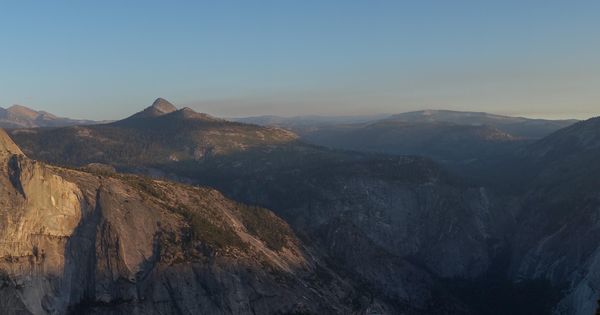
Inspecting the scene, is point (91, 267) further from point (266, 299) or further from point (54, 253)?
point (266, 299)

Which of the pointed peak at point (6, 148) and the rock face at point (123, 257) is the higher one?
the pointed peak at point (6, 148)

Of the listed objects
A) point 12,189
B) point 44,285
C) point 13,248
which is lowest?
point 44,285

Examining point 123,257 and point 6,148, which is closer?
point 123,257

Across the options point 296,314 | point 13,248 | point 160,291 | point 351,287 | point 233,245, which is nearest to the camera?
point 13,248

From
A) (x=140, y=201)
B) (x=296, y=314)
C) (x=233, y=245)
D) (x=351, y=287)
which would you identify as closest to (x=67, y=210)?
(x=140, y=201)

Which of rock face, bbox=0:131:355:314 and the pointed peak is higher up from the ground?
the pointed peak

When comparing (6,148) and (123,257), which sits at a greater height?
(6,148)

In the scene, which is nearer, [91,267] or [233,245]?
[91,267]

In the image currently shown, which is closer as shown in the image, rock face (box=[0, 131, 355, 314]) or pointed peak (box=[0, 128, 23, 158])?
rock face (box=[0, 131, 355, 314])
